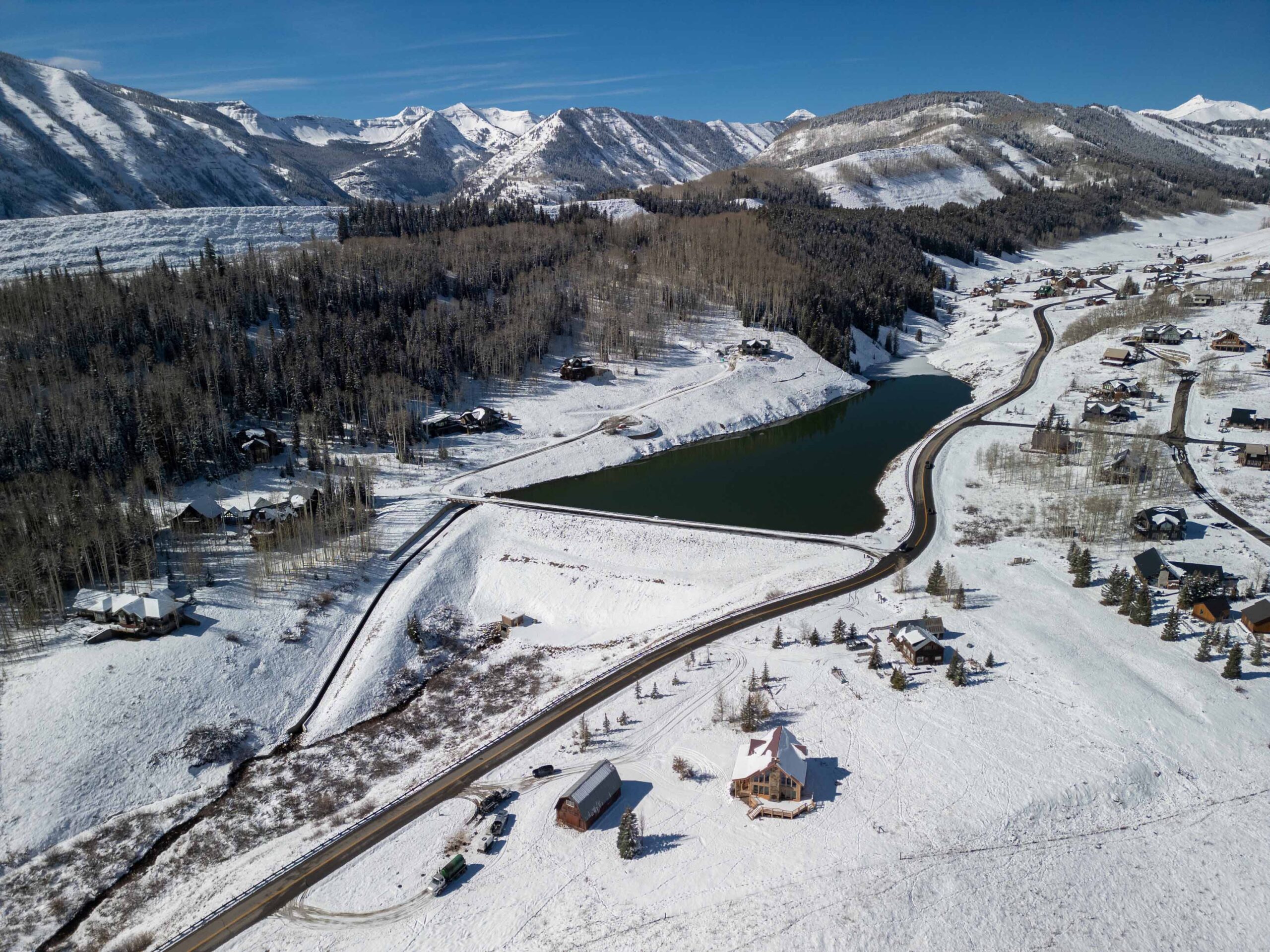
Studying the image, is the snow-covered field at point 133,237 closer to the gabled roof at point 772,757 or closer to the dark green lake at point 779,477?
the dark green lake at point 779,477

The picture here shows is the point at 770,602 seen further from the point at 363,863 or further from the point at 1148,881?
the point at 363,863

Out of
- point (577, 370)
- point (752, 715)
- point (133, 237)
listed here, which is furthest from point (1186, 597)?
point (133, 237)

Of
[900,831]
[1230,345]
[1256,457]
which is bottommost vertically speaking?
[900,831]

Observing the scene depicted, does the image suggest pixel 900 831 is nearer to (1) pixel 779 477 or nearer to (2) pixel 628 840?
(2) pixel 628 840

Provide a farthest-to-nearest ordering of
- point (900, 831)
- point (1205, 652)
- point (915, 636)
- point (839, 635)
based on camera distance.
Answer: point (839, 635)
point (915, 636)
point (1205, 652)
point (900, 831)

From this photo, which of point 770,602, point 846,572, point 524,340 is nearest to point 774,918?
point 770,602

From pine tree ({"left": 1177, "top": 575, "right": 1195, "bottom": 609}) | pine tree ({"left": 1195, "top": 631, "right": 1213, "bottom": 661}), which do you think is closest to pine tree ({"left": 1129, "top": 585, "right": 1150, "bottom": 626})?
pine tree ({"left": 1177, "top": 575, "right": 1195, "bottom": 609})

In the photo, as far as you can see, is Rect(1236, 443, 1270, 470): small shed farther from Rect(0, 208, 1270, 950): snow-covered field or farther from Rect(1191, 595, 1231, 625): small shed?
Rect(1191, 595, 1231, 625): small shed
